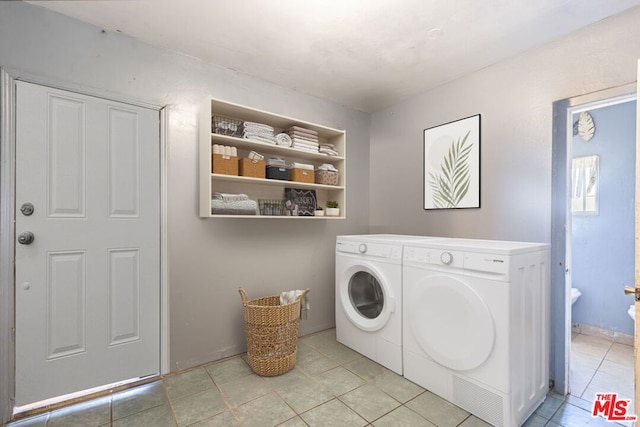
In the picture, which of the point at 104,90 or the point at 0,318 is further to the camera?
the point at 104,90

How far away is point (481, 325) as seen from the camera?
1.53m

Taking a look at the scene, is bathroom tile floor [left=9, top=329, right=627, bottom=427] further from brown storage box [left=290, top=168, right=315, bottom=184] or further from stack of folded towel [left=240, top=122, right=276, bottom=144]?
stack of folded towel [left=240, top=122, right=276, bottom=144]

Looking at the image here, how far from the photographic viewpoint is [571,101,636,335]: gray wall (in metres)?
2.49

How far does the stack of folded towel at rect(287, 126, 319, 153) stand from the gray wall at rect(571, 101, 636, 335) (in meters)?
2.17

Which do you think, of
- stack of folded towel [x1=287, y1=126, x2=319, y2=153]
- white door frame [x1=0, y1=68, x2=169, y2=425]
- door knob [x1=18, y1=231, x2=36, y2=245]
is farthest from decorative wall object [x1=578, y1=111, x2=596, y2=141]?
door knob [x1=18, y1=231, x2=36, y2=245]

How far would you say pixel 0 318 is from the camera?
1528 millimetres

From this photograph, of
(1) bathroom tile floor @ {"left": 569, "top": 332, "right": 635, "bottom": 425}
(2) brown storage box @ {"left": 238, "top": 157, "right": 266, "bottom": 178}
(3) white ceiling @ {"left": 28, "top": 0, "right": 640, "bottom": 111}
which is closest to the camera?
(3) white ceiling @ {"left": 28, "top": 0, "right": 640, "bottom": 111}

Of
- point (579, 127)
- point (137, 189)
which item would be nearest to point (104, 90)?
point (137, 189)

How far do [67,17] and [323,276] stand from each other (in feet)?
8.17

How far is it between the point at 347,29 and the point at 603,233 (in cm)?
279

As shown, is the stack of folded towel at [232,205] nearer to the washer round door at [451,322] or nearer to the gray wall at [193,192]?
the gray wall at [193,192]

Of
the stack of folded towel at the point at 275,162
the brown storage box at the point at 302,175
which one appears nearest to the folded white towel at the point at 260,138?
the stack of folded towel at the point at 275,162

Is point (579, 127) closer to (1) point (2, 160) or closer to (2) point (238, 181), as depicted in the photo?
(2) point (238, 181)

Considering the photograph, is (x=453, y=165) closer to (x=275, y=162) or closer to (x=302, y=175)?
(x=302, y=175)
